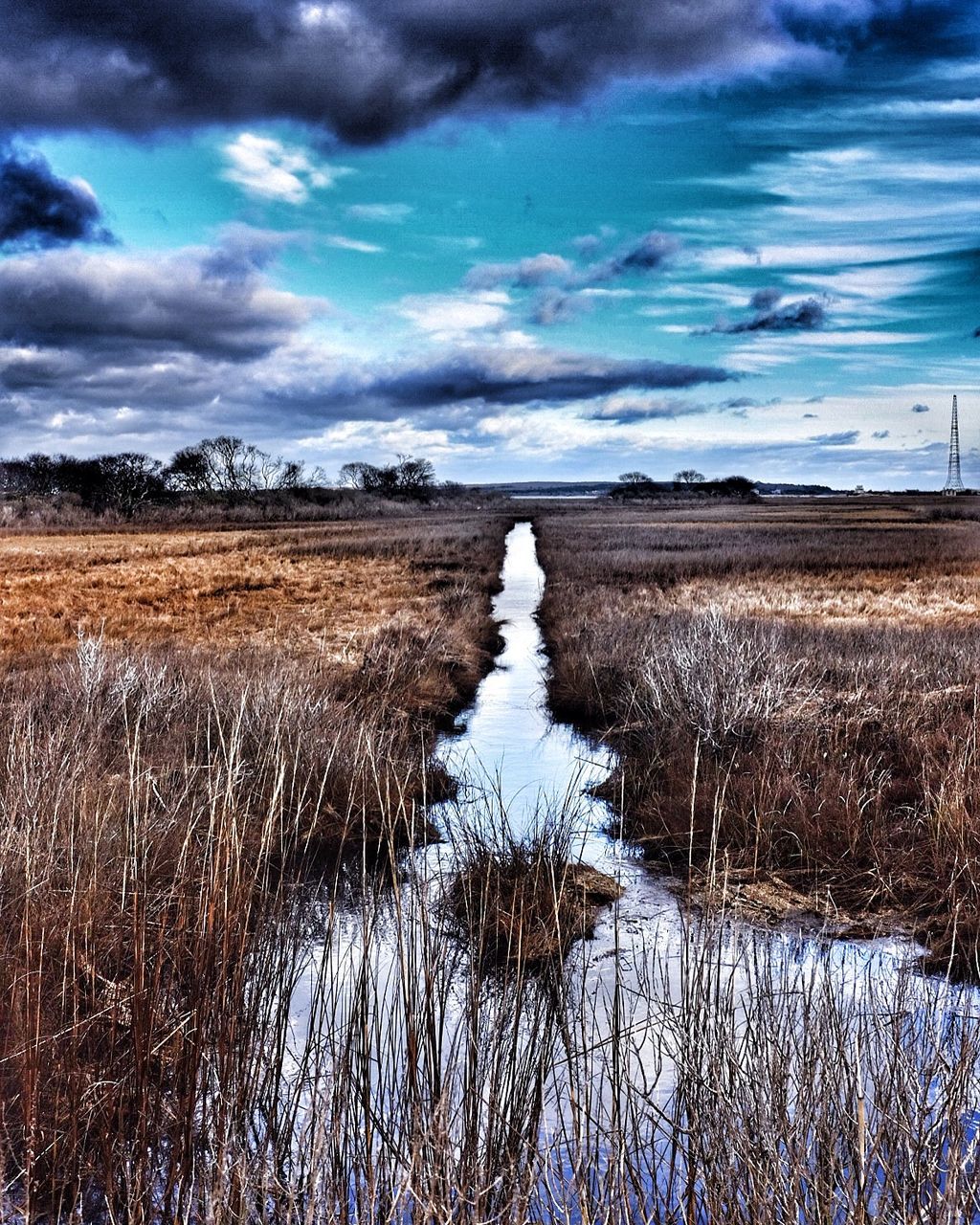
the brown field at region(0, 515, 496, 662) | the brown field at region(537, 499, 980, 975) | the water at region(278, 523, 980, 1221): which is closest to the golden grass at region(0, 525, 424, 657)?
the brown field at region(0, 515, 496, 662)

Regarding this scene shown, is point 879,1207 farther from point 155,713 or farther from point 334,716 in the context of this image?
point 155,713

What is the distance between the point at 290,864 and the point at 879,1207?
A: 475cm

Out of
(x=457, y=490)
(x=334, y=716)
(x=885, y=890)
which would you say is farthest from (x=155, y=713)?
(x=457, y=490)

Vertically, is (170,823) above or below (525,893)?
above

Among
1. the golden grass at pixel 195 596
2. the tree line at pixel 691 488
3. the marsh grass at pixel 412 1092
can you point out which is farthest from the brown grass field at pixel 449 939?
the tree line at pixel 691 488

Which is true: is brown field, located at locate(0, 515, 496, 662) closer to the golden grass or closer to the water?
the golden grass

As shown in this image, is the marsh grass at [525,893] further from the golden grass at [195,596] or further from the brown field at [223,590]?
the golden grass at [195,596]

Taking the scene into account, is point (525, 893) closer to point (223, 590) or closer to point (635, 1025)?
point (635, 1025)

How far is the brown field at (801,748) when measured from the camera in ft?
20.2

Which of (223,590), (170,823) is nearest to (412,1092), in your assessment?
(170,823)

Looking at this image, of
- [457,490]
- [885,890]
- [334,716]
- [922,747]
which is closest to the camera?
[885,890]

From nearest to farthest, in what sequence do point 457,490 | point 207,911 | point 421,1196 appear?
point 421,1196, point 207,911, point 457,490

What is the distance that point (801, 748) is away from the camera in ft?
27.5

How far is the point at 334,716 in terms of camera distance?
9188 millimetres
